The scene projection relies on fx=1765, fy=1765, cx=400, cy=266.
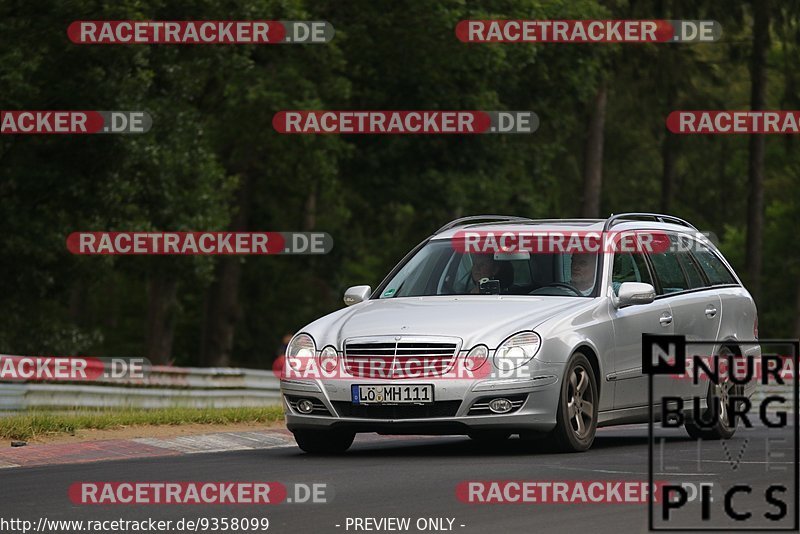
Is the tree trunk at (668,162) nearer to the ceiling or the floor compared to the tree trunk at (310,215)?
nearer to the ceiling

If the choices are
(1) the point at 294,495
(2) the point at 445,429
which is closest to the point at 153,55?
(2) the point at 445,429

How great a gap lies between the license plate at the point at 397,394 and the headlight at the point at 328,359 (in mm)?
323

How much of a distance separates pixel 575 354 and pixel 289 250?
39.2 meters

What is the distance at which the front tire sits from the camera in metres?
12.7

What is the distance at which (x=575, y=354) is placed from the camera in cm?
1291

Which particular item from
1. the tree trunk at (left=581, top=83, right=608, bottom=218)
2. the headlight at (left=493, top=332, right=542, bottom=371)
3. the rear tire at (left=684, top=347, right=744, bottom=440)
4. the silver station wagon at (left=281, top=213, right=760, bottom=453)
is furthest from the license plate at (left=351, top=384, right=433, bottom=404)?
the tree trunk at (left=581, top=83, right=608, bottom=218)

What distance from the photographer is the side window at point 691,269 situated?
1511cm

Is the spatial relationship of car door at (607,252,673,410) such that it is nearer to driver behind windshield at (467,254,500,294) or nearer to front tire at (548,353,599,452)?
front tire at (548,353,599,452)

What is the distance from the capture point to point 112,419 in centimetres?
1616

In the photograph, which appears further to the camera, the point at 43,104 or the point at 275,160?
the point at 275,160

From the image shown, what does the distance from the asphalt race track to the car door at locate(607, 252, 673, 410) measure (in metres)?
0.43

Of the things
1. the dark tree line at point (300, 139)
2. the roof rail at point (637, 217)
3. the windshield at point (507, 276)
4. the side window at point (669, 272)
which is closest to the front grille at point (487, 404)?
the windshield at point (507, 276)

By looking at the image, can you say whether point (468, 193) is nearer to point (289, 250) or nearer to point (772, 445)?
point (289, 250)

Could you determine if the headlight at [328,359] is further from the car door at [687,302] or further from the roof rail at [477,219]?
the car door at [687,302]
